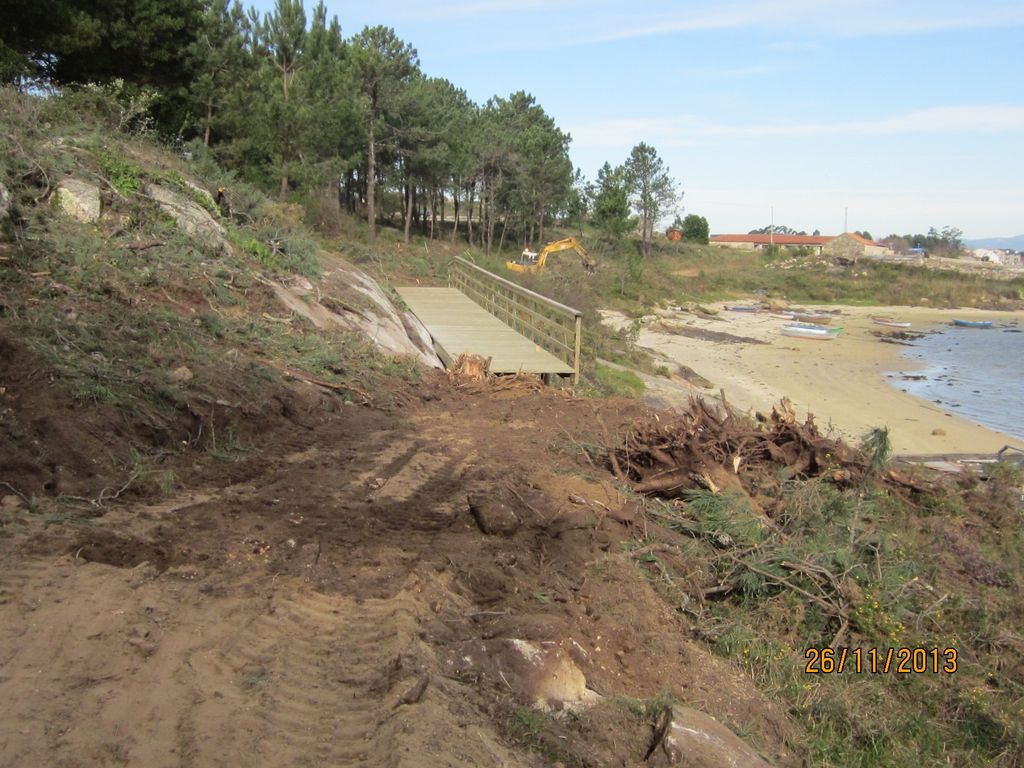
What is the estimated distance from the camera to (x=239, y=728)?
3.35 metres

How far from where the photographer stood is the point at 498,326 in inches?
633

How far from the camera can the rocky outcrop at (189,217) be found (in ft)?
38.8

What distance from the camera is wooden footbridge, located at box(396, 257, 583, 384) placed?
505 inches

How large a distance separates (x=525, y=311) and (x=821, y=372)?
57.3 feet

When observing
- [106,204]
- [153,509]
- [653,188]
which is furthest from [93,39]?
[653,188]

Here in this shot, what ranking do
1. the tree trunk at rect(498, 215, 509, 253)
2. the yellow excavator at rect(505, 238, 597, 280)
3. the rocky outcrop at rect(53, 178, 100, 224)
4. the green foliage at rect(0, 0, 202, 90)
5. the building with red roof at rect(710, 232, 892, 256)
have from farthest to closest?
the building with red roof at rect(710, 232, 892, 256)
the tree trunk at rect(498, 215, 509, 253)
the yellow excavator at rect(505, 238, 597, 280)
the green foliage at rect(0, 0, 202, 90)
the rocky outcrop at rect(53, 178, 100, 224)

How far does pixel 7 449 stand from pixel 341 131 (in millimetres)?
22418

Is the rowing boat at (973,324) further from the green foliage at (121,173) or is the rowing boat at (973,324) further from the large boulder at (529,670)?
the large boulder at (529,670)

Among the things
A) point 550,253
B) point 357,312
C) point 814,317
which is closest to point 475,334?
point 357,312

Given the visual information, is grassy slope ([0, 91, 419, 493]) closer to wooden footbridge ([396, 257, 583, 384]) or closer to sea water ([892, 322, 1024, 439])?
wooden footbridge ([396, 257, 583, 384])

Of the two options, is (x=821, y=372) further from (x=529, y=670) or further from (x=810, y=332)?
(x=529, y=670)

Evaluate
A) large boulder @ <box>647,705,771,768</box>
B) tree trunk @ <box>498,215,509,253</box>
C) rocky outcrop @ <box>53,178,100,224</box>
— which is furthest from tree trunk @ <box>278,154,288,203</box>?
tree trunk @ <box>498,215,509,253</box>

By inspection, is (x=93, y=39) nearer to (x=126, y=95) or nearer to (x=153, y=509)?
(x=126, y=95)
